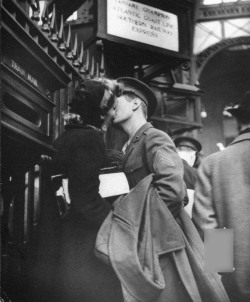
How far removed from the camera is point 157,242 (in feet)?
6.77

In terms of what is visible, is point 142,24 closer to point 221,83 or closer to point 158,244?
point 158,244

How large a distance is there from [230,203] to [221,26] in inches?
350

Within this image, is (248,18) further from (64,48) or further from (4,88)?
(4,88)

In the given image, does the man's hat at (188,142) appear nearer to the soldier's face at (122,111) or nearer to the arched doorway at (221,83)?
the soldier's face at (122,111)

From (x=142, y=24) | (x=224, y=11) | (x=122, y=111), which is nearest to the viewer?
(x=122, y=111)

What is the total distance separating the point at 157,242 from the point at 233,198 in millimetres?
485

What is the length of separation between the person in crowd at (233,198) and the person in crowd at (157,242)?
0.41ft

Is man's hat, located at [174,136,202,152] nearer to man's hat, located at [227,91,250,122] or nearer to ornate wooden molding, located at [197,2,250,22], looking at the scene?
man's hat, located at [227,91,250,122]

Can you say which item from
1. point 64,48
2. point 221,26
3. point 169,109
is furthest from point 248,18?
point 64,48

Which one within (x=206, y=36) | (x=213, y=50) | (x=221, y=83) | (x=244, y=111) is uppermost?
(x=206, y=36)

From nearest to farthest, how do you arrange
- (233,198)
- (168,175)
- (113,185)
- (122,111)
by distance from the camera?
(168,175), (233,198), (113,185), (122,111)

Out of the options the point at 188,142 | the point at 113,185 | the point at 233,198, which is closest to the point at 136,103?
the point at 113,185

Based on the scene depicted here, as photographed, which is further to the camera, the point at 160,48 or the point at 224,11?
the point at 224,11

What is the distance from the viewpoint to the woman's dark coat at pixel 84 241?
86.3 inches
